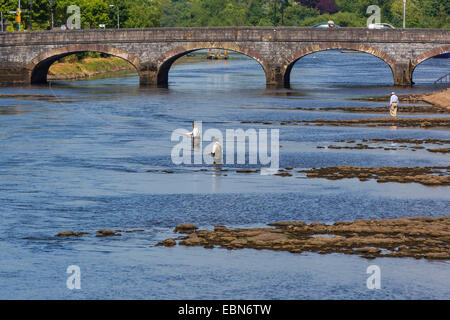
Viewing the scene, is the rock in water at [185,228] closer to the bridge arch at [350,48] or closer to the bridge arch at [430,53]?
the bridge arch at [350,48]

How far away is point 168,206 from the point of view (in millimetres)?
40031

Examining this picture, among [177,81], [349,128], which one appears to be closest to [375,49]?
[177,81]

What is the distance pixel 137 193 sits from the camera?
43.1 m

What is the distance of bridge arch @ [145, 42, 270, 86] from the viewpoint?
114375 millimetres

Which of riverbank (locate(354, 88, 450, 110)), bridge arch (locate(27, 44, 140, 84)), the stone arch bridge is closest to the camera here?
riverbank (locate(354, 88, 450, 110))

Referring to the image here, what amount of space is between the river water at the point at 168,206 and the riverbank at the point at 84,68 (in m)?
58.1

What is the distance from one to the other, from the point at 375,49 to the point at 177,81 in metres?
34.2

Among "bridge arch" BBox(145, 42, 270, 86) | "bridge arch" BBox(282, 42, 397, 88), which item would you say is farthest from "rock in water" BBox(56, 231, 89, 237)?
"bridge arch" BBox(145, 42, 270, 86)

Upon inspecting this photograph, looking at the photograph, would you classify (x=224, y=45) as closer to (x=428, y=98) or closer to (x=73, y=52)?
(x=73, y=52)

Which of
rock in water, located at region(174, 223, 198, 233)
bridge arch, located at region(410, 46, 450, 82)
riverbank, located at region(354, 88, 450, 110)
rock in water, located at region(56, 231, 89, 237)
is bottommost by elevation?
rock in water, located at region(56, 231, 89, 237)

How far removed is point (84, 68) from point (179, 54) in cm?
3647

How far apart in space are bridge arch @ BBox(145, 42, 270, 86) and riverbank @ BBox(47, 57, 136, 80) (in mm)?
24497

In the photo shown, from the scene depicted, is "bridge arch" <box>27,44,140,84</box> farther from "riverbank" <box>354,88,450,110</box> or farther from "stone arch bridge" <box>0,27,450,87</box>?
"riverbank" <box>354,88,450,110</box>
